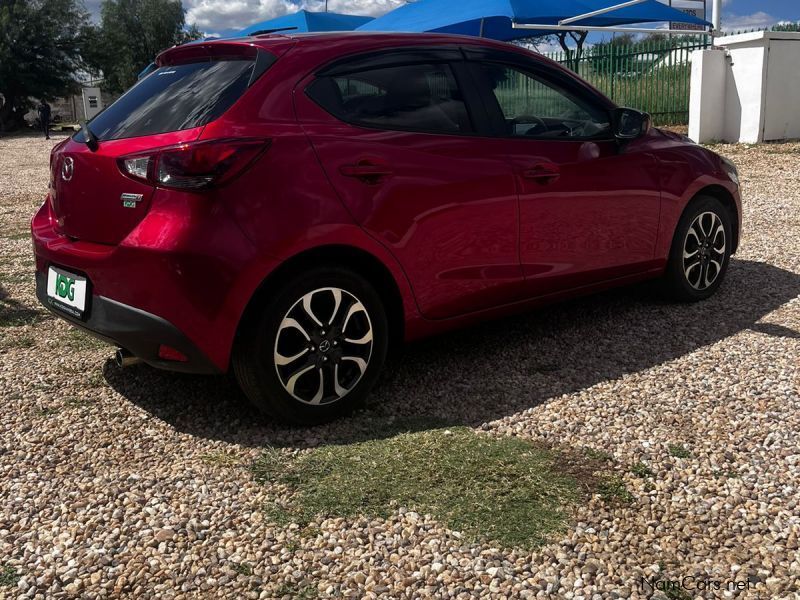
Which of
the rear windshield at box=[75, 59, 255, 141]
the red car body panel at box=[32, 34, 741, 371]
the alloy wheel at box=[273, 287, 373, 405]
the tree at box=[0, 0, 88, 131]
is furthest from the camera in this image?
the tree at box=[0, 0, 88, 131]

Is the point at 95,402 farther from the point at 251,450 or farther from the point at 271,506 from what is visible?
the point at 271,506

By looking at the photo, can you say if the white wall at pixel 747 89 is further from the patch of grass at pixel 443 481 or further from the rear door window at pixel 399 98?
the patch of grass at pixel 443 481

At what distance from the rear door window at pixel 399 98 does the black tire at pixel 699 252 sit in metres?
1.91

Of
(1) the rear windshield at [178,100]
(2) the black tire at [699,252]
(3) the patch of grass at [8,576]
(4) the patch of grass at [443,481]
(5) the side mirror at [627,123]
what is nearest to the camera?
(3) the patch of grass at [8,576]

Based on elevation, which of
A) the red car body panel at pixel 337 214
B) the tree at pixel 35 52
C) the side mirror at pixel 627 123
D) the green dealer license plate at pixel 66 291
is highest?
the tree at pixel 35 52

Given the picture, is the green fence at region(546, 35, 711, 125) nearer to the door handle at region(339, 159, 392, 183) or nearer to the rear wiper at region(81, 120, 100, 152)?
the door handle at region(339, 159, 392, 183)

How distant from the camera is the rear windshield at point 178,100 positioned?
3324mm

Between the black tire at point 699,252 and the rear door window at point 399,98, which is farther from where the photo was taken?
the black tire at point 699,252

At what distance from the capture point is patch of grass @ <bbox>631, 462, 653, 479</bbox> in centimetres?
308

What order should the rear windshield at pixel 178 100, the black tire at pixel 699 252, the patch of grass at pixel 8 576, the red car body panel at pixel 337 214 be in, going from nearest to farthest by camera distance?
the patch of grass at pixel 8 576, the red car body panel at pixel 337 214, the rear windshield at pixel 178 100, the black tire at pixel 699 252

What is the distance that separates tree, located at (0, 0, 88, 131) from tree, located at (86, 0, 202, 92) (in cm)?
582

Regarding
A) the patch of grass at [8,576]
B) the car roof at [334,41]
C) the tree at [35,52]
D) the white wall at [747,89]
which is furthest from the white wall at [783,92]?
the tree at [35,52]

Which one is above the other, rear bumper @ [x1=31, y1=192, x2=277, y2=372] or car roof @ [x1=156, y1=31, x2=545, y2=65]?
car roof @ [x1=156, y1=31, x2=545, y2=65]

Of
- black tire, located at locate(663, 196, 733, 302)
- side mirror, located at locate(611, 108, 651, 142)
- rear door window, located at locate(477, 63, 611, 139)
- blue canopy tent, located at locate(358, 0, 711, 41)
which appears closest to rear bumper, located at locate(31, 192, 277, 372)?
rear door window, located at locate(477, 63, 611, 139)
